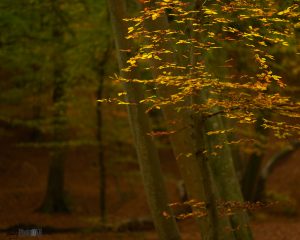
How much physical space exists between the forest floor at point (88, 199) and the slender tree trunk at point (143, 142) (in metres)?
2.66

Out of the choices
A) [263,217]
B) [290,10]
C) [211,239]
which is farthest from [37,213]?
[290,10]

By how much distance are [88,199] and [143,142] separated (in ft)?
33.0

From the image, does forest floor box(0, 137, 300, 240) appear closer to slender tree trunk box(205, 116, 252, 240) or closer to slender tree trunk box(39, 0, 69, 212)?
slender tree trunk box(39, 0, 69, 212)

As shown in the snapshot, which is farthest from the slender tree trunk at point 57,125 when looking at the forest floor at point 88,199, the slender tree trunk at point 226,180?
the slender tree trunk at point 226,180

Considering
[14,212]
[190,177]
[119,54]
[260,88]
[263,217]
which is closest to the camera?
[260,88]

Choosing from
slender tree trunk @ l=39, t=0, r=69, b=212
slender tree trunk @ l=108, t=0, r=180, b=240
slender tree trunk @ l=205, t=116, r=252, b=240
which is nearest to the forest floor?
slender tree trunk @ l=39, t=0, r=69, b=212

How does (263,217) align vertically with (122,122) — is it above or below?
below

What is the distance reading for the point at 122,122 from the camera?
48.4 feet

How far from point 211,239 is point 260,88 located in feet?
6.48

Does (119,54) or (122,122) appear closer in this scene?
(119,54)

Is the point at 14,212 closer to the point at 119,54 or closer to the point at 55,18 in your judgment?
the point at 55,18

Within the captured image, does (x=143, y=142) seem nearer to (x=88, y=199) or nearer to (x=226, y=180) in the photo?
(x=226, y=180)

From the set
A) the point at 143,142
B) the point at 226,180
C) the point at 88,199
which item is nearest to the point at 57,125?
the point at 88,199

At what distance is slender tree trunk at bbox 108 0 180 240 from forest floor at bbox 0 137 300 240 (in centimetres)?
266
